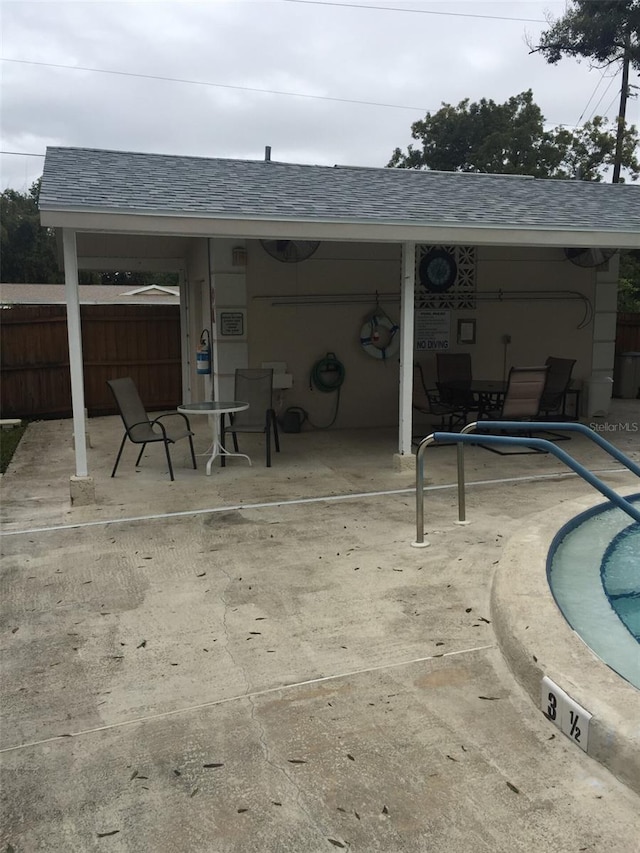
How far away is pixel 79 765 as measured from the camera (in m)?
2.44

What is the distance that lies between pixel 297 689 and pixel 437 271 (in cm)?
762

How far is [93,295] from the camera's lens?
2131 centimetres

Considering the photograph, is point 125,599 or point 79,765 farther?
point 125,599

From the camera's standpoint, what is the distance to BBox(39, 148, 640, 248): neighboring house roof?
5.64 meters

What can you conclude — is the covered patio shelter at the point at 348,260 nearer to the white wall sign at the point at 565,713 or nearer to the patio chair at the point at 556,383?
the patio chair at the point at 556,383

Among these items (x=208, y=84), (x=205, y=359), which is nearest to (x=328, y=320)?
(x=205, y=359)

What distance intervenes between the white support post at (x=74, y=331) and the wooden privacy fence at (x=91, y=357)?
5522 mm

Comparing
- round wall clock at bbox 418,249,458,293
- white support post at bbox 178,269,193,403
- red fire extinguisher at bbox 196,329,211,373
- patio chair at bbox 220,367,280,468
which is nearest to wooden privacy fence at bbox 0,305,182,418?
white support post at bbox 178,269,193,403

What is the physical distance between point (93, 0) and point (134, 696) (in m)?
15.1

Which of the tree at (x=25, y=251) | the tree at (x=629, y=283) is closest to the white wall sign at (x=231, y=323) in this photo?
the tree at (x=629, y=283)

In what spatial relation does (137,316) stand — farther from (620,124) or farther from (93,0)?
(620,124)

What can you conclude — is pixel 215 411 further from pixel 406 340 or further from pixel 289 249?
pixel 289 249

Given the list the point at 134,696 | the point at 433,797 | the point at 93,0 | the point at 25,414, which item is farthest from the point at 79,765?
the point at 93,0

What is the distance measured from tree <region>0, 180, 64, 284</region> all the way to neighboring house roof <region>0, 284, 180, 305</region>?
1039cm
